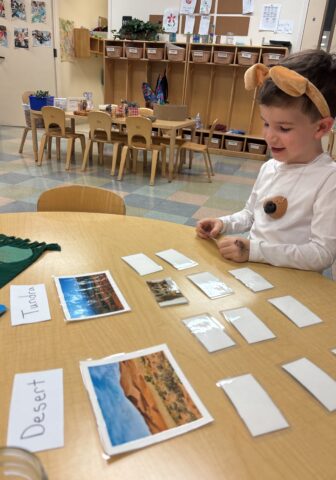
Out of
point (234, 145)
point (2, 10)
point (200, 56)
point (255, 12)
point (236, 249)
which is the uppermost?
point (255, 12)

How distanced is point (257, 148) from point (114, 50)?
3.01 meters

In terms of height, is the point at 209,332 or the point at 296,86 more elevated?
the point at 296,86

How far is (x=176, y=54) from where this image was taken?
602 cm

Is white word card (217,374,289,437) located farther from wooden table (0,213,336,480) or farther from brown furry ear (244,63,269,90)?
brown furry ear (244,63,269,90)

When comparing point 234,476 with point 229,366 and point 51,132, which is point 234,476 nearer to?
Result: point 229,366

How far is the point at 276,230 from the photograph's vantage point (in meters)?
1.17

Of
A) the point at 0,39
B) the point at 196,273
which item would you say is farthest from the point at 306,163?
the point at 0,39

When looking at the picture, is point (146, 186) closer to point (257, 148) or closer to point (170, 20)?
point (257, 148)

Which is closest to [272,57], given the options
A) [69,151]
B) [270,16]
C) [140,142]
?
[270,16]

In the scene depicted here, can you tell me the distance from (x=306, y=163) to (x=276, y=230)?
9.1 inches

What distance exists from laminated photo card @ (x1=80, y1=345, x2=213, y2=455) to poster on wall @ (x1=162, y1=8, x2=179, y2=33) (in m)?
6.72

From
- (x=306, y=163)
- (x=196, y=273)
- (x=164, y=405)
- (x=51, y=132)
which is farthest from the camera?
(x=51, y=132)

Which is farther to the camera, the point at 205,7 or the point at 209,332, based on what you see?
the point at 205,7

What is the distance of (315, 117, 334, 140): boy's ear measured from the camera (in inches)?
40.6
